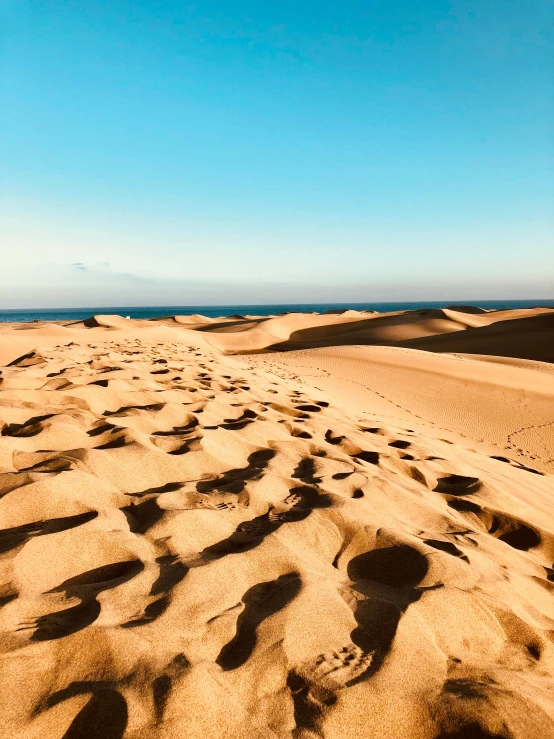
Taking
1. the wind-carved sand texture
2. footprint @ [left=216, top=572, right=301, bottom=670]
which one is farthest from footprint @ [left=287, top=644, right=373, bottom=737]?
footprint @ [left=216, top=572, right=301, bottom=670]

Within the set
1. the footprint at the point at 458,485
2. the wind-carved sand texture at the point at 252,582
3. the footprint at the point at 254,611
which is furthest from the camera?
the footprint at the point at 458,485

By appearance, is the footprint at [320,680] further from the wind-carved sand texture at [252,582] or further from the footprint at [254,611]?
the footprint at [254,611]

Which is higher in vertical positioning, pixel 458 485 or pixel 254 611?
pixel 254 611

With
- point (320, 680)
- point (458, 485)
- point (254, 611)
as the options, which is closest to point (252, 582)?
point (254, 611)

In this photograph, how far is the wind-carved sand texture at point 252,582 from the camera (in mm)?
1222

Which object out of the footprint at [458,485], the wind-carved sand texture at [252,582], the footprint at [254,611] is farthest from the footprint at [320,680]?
the footprint at [458,485]

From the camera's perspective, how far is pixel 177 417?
12.2 feet

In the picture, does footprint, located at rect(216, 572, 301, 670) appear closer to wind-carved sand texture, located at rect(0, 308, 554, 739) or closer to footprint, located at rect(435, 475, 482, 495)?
wind-carved sand texture, located at rect(0, 308, 554, 739)

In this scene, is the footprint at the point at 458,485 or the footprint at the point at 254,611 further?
the footprint at the point at 458,485

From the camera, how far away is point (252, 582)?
1.75 meters

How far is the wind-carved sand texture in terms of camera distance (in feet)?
4.01

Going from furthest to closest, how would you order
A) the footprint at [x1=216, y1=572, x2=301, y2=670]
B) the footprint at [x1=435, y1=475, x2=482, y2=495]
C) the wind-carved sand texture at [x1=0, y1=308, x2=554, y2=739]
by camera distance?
the footprint at [x1=435, y1=475, x2=482, y2=495] → the footprint at [x1=216, y1=572, x2=301, y2=670] → the wind-carved sand texture at [x1=0, y1=308, x2=554, y2=739]

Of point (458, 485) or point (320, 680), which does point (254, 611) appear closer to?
point (320, 680)

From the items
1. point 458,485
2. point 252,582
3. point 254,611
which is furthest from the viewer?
point 458,485
